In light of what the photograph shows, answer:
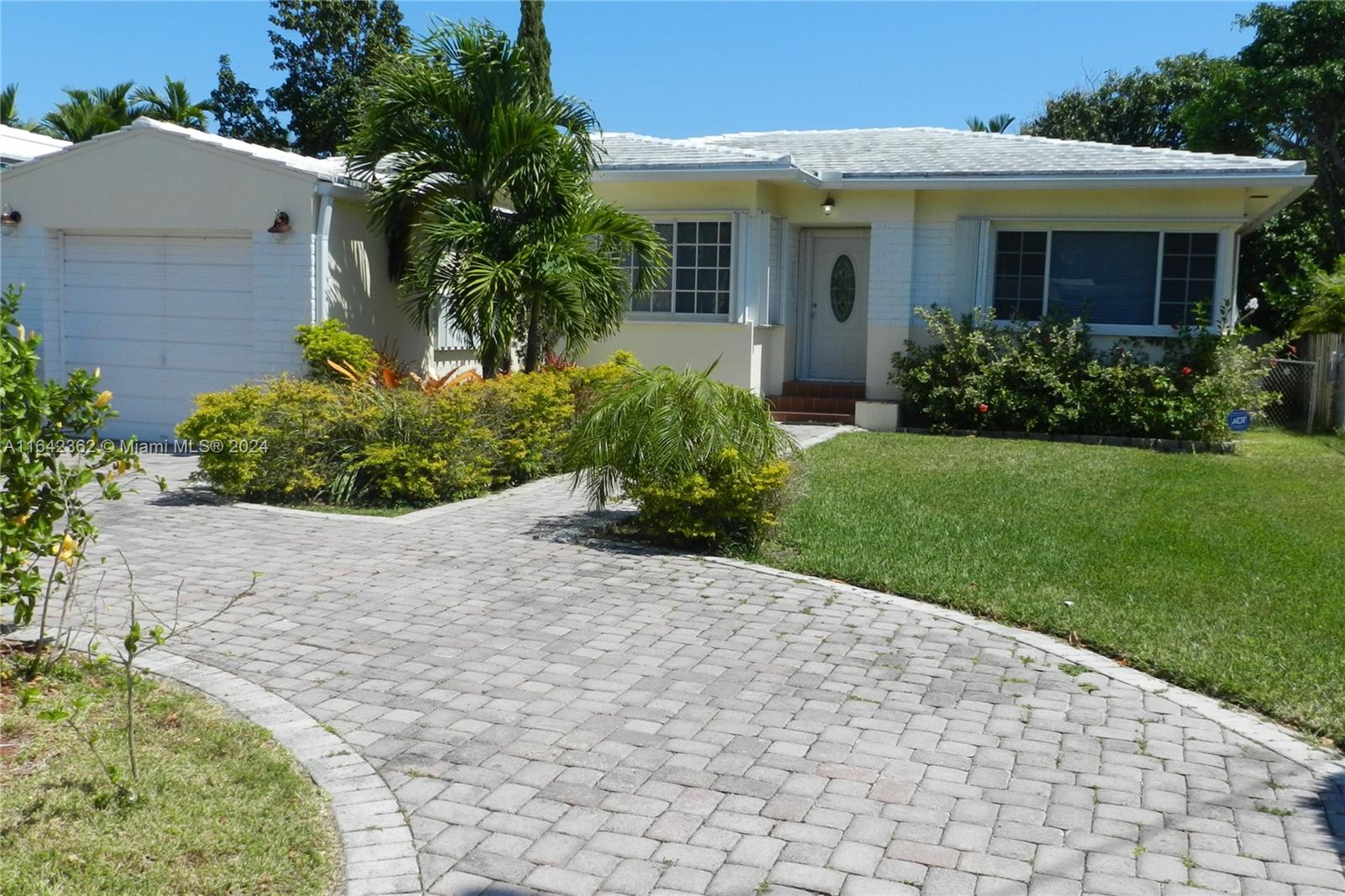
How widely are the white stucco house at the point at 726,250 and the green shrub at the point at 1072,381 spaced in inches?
23.6

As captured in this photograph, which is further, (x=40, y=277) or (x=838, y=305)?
(x=838, y=305)

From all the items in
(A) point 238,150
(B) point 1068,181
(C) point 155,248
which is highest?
(B) point 1068,181

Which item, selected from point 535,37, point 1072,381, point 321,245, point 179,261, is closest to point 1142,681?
point 321,245

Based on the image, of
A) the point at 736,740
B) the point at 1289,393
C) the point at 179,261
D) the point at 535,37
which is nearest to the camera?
the point at 736,740

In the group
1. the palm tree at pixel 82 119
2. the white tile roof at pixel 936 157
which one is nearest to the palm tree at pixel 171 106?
the palm tree at pixel 82 119

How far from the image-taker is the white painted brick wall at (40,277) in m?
14.1

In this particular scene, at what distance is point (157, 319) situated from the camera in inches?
549

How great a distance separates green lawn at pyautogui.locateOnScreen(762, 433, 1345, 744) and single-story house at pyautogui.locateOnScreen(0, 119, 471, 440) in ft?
19.0

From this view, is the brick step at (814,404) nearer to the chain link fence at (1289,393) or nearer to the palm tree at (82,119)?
the chain link fence at (1289,393)

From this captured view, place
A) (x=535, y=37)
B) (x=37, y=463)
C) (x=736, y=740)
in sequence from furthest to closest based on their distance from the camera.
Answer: (x=535, y=37), (x=37, y=463), (x=736, y=740)

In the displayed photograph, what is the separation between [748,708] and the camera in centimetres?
555

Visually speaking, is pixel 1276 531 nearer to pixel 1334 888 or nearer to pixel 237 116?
pixel 1334 888

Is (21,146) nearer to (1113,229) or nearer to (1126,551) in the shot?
(1113,229)

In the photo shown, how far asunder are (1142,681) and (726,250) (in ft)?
37.4
